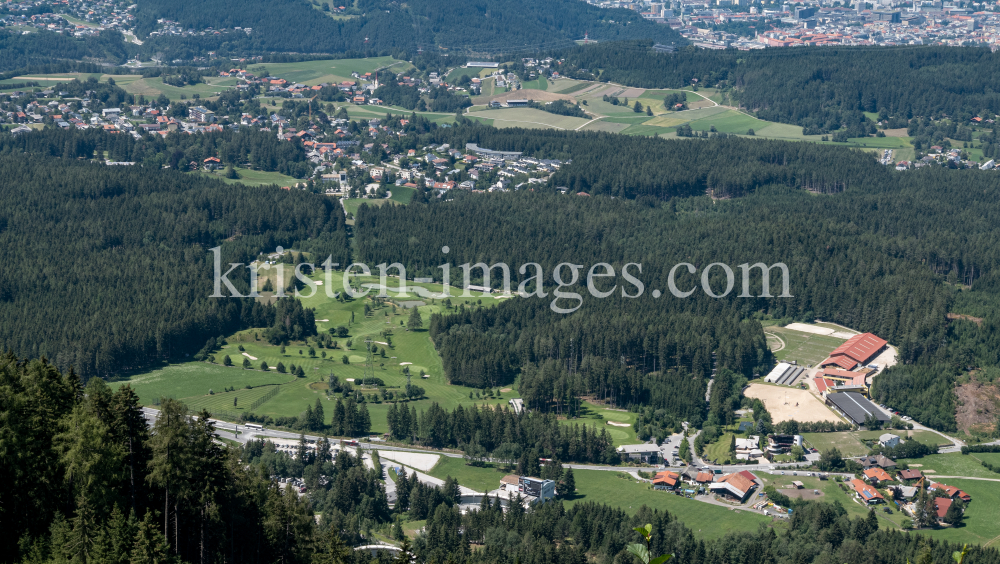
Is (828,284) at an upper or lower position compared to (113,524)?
lower

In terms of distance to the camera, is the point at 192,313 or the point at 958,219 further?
the point at 958,219

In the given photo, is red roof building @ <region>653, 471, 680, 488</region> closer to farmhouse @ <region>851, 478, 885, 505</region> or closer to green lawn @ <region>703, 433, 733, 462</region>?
green lawn @ <region>703, 433, 733, 462</region>

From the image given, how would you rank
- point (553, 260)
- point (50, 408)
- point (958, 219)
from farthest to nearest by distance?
point (958, 219), point (553, 260), point (50, 408)

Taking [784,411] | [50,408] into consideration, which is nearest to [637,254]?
[784,411]

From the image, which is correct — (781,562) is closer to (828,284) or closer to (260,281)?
(828,284)

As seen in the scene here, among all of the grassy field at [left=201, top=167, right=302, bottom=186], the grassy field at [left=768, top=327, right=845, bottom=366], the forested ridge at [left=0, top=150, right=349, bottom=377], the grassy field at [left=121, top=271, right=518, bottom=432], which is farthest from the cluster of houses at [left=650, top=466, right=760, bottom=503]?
the grassy field at [left=201, top=167, right=302, bottom=186]

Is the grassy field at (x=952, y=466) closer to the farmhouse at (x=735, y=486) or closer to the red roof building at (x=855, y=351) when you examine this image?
the farmhouse at (x=735, y=486)

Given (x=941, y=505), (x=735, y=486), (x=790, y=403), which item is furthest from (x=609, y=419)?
(x=941, y=505)
